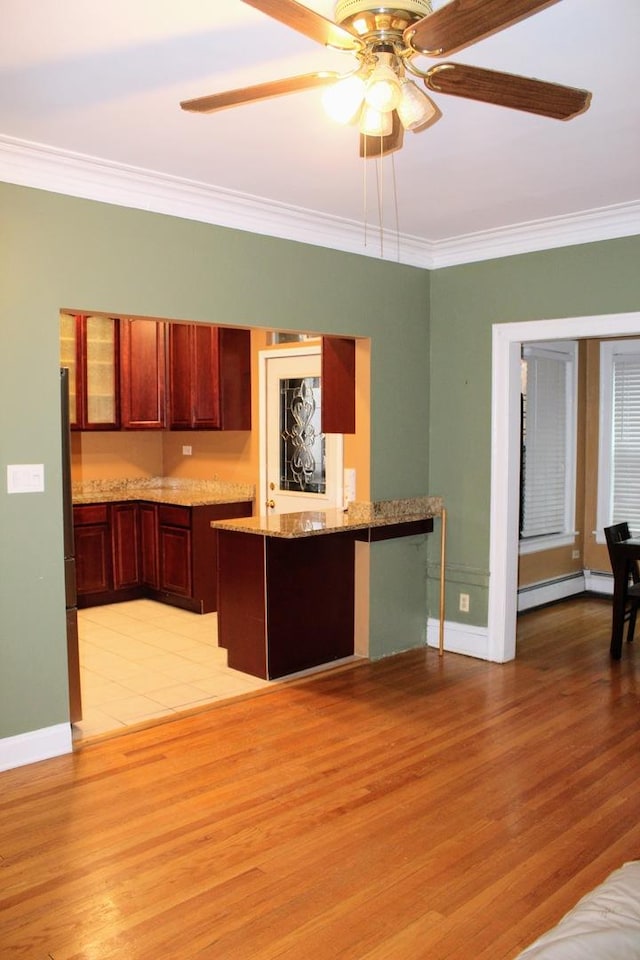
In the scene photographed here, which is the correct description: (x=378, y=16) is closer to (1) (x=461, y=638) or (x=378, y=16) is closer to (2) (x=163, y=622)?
(1) (x=461, y=638)

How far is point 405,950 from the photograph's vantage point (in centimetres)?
227

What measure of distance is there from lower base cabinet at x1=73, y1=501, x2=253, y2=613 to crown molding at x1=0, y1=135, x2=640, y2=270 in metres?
2.42

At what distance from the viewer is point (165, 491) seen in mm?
7059

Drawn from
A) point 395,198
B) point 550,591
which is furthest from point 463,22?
point 550,591

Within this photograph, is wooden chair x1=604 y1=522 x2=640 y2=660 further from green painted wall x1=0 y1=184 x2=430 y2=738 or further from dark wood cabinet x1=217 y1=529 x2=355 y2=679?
green painted wall x1=0 y1=184 x2=430 y2=738

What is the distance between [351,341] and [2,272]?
223 centimetres

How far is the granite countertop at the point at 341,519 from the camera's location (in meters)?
4.38

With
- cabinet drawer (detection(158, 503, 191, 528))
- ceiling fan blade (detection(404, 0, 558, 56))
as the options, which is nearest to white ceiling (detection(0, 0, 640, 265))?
ceiling fan blade (detection(404, 0, 558, 56))

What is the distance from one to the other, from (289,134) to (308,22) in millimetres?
1464

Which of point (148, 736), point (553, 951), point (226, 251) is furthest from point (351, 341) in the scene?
point (553, 951)

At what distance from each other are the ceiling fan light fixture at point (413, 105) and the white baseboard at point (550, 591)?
467cm

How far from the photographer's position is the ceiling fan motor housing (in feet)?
5.95

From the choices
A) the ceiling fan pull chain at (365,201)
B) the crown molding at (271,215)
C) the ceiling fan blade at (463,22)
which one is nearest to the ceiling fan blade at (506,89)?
the ceiling fan blade at (463,22)

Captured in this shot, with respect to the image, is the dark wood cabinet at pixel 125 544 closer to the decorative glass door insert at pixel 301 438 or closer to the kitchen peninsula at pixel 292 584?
the decorative glass door insert at pixel 301 438
